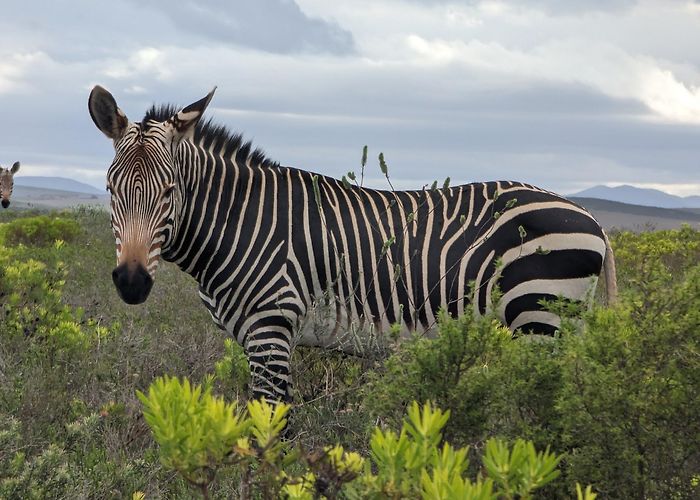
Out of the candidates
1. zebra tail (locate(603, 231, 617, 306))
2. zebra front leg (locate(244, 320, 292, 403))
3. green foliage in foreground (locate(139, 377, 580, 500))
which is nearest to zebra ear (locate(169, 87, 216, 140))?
zebra front leg (locate(244, 320, 292, 403))

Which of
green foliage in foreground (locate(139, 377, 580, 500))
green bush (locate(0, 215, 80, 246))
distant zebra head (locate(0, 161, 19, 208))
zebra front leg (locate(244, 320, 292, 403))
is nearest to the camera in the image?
green foliage in foreground (locate(139, 377, 580, 500))

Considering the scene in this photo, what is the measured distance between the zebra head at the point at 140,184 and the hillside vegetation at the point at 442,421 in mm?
963

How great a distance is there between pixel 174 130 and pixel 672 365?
3.65m

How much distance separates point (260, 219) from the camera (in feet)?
17.9

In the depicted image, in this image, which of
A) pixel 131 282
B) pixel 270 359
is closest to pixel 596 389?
pixel 270 359

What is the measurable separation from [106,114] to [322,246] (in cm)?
175

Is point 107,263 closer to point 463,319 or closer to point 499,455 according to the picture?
point 463,319

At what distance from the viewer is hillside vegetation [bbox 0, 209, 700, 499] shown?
1893mm

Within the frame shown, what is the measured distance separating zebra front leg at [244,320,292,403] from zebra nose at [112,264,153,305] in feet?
2.65

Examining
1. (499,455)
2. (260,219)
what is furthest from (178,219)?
(499,455)

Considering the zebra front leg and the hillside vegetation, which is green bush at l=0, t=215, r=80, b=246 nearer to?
the hillside vegetation

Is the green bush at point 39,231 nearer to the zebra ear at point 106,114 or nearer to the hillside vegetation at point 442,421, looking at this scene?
the hillside vegetation at point 442,421

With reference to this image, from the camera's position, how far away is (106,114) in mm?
5254

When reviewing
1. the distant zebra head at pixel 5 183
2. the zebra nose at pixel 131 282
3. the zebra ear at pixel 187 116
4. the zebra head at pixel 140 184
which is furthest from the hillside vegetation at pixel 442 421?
the distant zebra head at pixel 5 183
